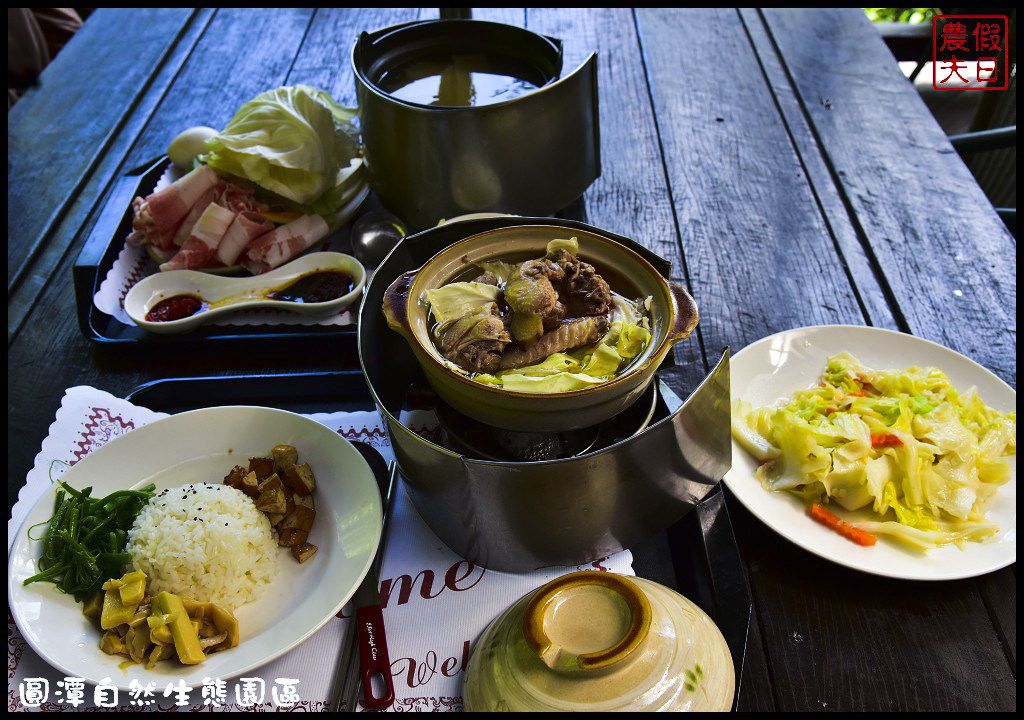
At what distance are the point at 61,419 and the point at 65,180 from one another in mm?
1071

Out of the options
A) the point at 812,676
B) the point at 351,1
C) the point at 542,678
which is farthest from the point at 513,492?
the point at 351,1

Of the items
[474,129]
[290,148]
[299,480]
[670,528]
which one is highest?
[474,129]

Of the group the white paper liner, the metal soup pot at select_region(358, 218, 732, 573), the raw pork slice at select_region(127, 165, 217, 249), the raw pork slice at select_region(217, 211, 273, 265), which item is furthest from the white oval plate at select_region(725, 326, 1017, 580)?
the raw pork slice at select_region(127, 165, 217, 249)

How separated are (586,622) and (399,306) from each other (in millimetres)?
505

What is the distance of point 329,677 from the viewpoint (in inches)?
40.4

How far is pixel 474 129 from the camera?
1588 millimetres

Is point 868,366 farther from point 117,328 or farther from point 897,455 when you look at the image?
point 117,328

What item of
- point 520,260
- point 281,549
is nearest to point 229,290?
point 281,549

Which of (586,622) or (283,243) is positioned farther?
(283,243)

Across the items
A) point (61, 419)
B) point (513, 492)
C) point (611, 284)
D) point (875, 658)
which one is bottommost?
point (875, 658)

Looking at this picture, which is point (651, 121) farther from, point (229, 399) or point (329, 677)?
point (329, 677)

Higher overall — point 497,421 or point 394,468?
point 497,421

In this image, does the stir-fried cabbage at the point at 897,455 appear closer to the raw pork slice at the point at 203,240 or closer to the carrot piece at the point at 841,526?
the carrot piece at the point at 841,526

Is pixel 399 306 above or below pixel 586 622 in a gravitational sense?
above
